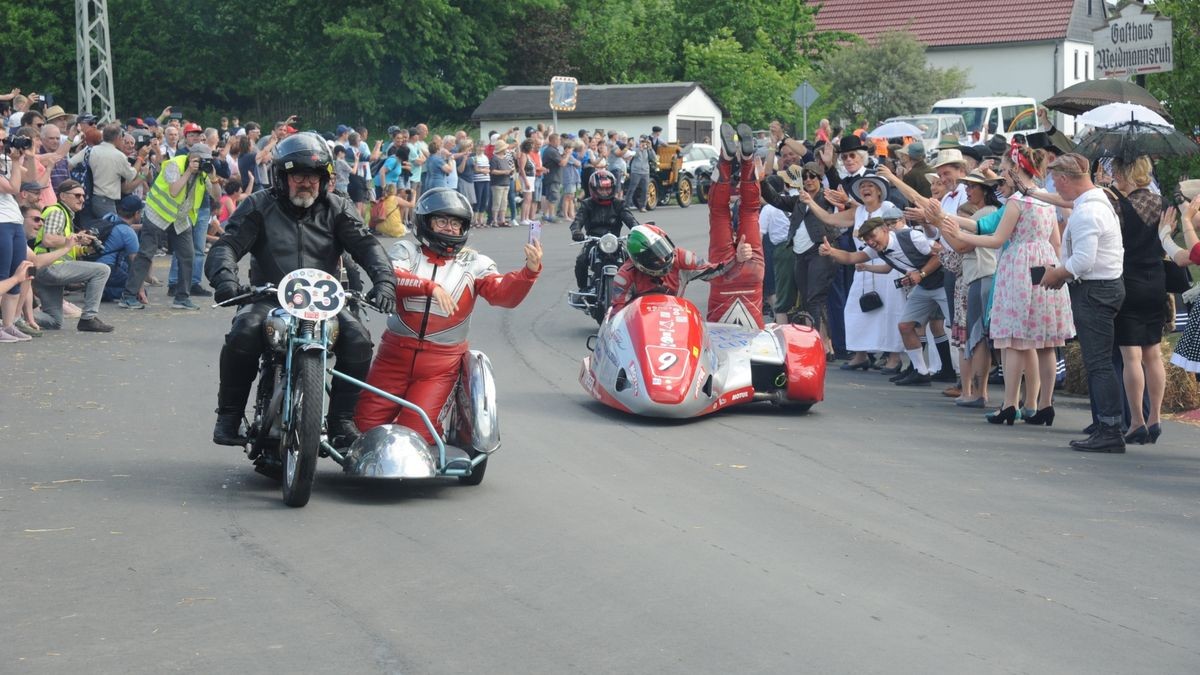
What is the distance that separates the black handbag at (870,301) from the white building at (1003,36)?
52.4 meters

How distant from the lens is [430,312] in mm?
9375

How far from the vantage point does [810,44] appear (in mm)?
61531

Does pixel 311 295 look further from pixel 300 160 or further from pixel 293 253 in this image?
pixel 300 160

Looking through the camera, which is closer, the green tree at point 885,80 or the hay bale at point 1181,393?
the hay bale at point 1181,393

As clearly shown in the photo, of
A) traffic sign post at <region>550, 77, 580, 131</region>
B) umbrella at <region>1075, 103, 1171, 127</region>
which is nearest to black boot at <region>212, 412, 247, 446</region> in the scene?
umbrella at <region>1075, 103, 1171, 127</region>

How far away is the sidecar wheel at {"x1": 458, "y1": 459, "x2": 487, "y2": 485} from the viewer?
9.27 meters

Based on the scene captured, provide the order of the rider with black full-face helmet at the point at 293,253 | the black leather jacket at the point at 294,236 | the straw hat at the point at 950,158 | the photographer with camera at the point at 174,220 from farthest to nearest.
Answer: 1. the photographer with camera at the point at 174,220
2. the straw hat at the point at 950,158
3. the black leather jacket at the point at 294,236
4. the rider with black full-face helmet at the point at 293,253

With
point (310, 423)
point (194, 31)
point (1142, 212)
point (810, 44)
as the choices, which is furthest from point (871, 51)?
point (310, 423)

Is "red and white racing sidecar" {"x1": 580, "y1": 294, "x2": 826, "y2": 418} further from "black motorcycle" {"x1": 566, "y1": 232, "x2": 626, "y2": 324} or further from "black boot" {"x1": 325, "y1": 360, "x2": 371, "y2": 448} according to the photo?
"black motorcycle" {"x1": 566, "y1": 232, "x2": 626, "y2": 324}

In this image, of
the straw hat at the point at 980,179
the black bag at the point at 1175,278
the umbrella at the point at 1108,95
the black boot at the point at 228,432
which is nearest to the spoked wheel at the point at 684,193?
the umbrella at the point at 1108,95

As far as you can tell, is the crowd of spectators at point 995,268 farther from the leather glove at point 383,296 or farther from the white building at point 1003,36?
the white building at point 1003,36

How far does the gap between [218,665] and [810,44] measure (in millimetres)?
57810

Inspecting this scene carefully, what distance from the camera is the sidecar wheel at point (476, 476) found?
9273 mm

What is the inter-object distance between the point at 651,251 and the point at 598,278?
15.9 ft
